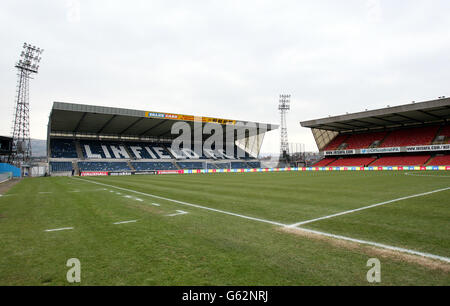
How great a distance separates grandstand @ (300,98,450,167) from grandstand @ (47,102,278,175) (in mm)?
17704

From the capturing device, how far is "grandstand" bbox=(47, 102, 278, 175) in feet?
143

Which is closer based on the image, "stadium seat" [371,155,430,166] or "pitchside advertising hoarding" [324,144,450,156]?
"pitchside advertising hoarding" [324,144,450,156]

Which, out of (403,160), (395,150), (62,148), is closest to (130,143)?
(62,148)

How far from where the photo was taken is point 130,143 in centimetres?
6009

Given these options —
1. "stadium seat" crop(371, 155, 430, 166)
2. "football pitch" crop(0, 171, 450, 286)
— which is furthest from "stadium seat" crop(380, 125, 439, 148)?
"football pitch" crop(0, 171, 450, 286)

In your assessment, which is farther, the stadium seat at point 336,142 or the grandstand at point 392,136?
the stadium seat at point 336,142

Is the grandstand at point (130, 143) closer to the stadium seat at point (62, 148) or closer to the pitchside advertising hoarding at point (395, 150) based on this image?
the stadium seat at point (62, 148)

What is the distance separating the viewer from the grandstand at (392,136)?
42.7 metres

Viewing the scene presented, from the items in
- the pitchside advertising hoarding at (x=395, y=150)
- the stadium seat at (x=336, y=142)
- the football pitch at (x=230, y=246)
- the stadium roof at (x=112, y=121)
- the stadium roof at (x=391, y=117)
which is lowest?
the football pitch at (x=230, y=246)

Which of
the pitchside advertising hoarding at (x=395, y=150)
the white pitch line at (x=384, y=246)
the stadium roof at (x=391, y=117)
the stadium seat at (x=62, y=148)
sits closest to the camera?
the white pitch line at (x=384, y=246)

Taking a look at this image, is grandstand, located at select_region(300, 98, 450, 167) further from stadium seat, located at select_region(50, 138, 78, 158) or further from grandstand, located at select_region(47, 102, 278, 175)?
stadium seat, located at select_region(50, 138, 78, 158)

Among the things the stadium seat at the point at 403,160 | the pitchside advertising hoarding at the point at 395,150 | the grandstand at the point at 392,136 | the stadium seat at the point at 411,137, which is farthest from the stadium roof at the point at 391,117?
the stadium seat at the point at 403,160

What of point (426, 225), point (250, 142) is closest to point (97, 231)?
point (426, 225)

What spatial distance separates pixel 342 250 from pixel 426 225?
10.2 ft
